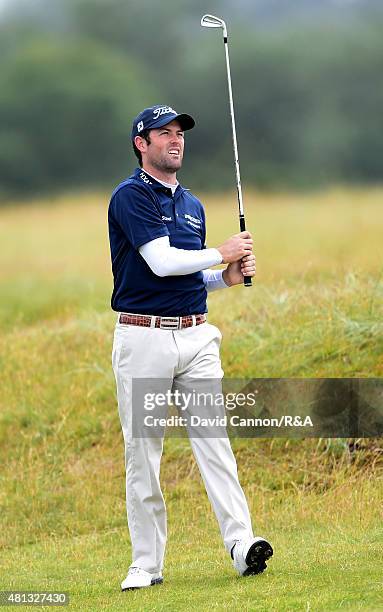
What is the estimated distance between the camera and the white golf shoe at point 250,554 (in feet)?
21.6

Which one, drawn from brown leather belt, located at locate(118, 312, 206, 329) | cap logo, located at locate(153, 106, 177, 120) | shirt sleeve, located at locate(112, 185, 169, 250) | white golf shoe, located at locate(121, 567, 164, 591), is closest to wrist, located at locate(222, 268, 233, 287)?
brown leather belt, located at locate(118, 312, 206, 329)

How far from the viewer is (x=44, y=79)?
54.9 ft

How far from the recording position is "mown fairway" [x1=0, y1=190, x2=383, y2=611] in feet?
23.1

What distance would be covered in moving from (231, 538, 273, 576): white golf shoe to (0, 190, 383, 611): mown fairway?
0.08m

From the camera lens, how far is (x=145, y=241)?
663cm

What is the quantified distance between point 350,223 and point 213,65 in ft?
7.95

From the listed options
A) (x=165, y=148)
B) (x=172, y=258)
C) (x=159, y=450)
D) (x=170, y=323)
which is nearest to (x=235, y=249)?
(x=172, y=258)

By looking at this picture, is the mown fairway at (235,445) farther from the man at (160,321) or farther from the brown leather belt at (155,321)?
the brown leather belt at (155,321)

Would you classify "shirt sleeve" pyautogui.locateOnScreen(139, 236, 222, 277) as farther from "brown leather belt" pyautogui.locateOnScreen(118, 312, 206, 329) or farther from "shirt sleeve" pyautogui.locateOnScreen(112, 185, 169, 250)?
"brown leather belt" pyautogui.locateOnScreen(118, 312, 206, 329)

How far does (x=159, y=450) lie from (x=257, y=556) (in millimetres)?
726

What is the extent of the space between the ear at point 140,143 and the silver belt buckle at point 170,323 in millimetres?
875

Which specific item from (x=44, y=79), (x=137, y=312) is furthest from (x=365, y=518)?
(x=44, y=79)

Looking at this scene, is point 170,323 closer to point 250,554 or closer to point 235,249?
point 235,249

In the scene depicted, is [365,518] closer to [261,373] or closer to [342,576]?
[342,576]
